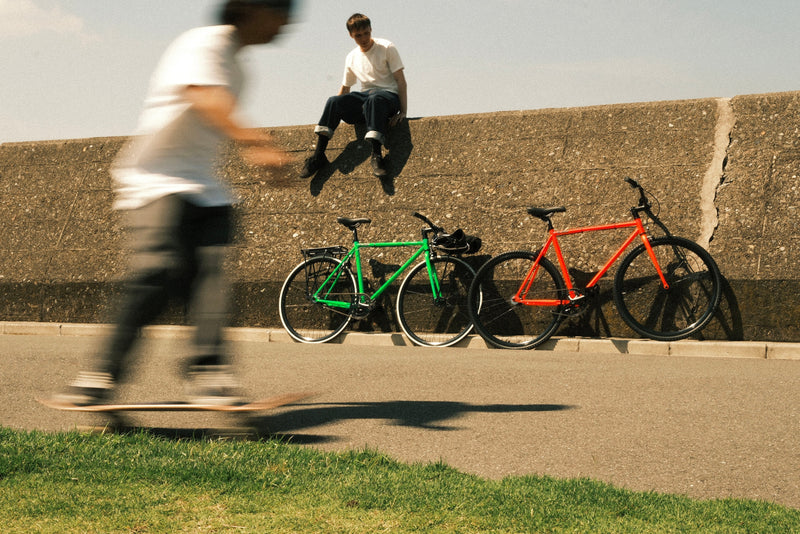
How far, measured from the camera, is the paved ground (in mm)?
4160

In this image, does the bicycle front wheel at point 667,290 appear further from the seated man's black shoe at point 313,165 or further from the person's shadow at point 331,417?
the seated man's black shoe at point 313,165

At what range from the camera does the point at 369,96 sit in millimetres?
10336

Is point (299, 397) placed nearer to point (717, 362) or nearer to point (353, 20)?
point (717, 362)

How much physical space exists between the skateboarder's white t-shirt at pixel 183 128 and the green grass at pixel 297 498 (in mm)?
1181

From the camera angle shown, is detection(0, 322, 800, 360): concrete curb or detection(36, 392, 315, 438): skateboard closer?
detection(36, 392, 315, 438): skateboard

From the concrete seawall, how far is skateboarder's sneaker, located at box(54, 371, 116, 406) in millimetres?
4026

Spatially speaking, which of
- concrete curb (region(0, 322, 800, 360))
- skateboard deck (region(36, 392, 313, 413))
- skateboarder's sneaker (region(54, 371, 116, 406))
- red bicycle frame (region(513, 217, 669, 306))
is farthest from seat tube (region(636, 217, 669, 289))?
skateboarder's sneaker (region(54, 371, 116, 406))

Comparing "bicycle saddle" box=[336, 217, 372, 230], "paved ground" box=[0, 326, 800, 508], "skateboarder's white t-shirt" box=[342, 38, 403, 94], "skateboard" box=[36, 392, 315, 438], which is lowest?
"paved ground" box=[0, 326, 800, 508]

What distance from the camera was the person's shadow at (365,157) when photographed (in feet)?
34.1

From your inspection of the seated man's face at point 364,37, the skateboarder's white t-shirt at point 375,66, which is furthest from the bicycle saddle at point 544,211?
the seated man's face at point 364,37

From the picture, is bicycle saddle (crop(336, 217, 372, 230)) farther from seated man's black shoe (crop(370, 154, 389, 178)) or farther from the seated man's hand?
the seated man's hand

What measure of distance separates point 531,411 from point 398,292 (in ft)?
14.1

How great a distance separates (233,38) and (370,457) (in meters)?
2.05

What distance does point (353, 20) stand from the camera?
34.2 feet
